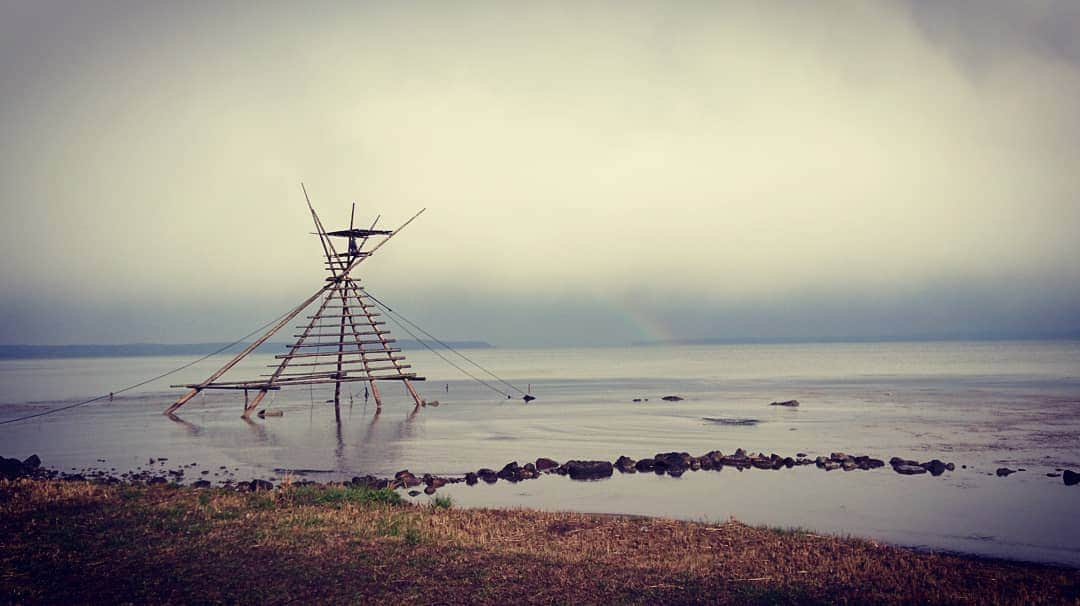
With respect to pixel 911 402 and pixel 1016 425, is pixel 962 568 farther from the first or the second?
pixel 911 402

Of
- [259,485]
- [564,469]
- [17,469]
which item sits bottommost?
[564,469]

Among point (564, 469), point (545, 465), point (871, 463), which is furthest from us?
point (871, 463)

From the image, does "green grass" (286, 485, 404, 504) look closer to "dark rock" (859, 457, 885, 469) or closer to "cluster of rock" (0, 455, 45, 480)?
"cluster of rock" (0, 455, 45, 480)

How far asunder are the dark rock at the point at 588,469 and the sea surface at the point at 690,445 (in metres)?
0.93

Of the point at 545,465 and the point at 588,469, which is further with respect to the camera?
the point at 545,465

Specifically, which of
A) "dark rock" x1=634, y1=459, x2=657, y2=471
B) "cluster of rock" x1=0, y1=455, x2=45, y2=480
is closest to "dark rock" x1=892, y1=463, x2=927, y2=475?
"dark rock" x1=634, y1=459, x2=657, y2=471

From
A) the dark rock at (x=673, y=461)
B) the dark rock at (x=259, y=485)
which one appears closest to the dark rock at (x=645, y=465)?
the dark rock at (x=673, y=461)

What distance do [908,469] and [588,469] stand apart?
11.2m

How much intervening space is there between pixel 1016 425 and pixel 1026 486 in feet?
66.1

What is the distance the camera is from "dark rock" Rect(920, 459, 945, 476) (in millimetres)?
27656

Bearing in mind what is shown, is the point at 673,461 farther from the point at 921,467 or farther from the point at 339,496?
the point at 339,496

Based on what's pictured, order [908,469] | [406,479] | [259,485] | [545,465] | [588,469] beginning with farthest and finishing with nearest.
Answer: [545,465] → [908,469] → [588,469] → [406,479] → [259,485]

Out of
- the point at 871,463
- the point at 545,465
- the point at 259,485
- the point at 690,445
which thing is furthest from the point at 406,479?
the point at 871,463

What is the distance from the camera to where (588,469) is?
2780cm
